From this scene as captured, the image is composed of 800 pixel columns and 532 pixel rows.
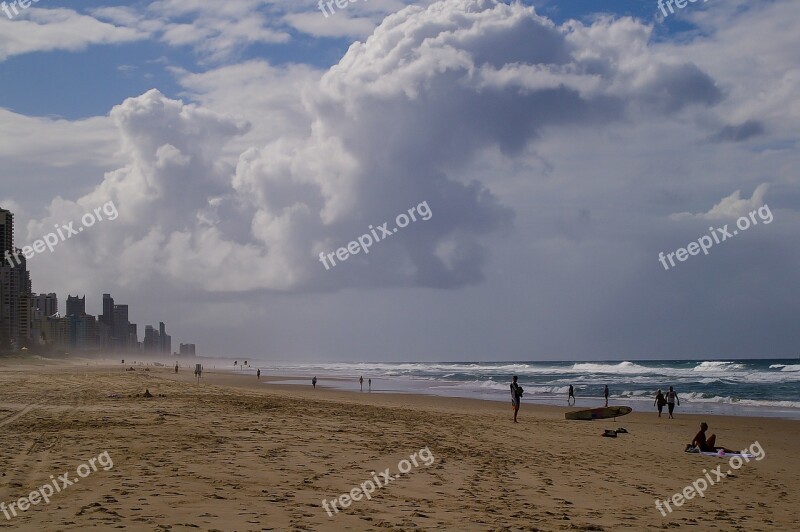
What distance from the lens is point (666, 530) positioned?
10.3 meters

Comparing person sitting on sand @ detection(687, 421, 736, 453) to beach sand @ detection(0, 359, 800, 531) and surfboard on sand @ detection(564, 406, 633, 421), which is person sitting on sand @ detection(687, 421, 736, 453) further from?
surfboard on sand @ detection(564, 406, 633, 421)

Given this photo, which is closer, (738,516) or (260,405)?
(738,516)

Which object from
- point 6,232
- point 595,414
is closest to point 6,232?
point 6,232

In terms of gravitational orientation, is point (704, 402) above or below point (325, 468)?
below

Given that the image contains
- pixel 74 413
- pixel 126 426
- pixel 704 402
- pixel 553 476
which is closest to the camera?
pixel 553 476

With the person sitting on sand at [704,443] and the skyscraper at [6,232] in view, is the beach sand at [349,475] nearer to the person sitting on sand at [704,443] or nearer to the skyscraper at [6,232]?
the person sitting on sand at [704,443]

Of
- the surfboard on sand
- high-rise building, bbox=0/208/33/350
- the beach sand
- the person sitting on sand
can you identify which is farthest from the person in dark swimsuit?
high-rise building, bbox=0/208/33/350

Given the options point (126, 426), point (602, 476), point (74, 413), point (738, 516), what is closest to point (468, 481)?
point (602, 476)

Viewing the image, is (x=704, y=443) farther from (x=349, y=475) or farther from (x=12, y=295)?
(x=12, y=295)

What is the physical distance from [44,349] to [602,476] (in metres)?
193

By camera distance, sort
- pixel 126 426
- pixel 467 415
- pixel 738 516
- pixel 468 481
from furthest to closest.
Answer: pixel 467 415
pixel 126 426
pixel 468 481
pixel 738 516

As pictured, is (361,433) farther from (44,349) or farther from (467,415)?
(44,349)

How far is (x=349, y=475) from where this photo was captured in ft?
43.1

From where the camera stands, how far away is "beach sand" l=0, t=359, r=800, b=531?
9.77 m
